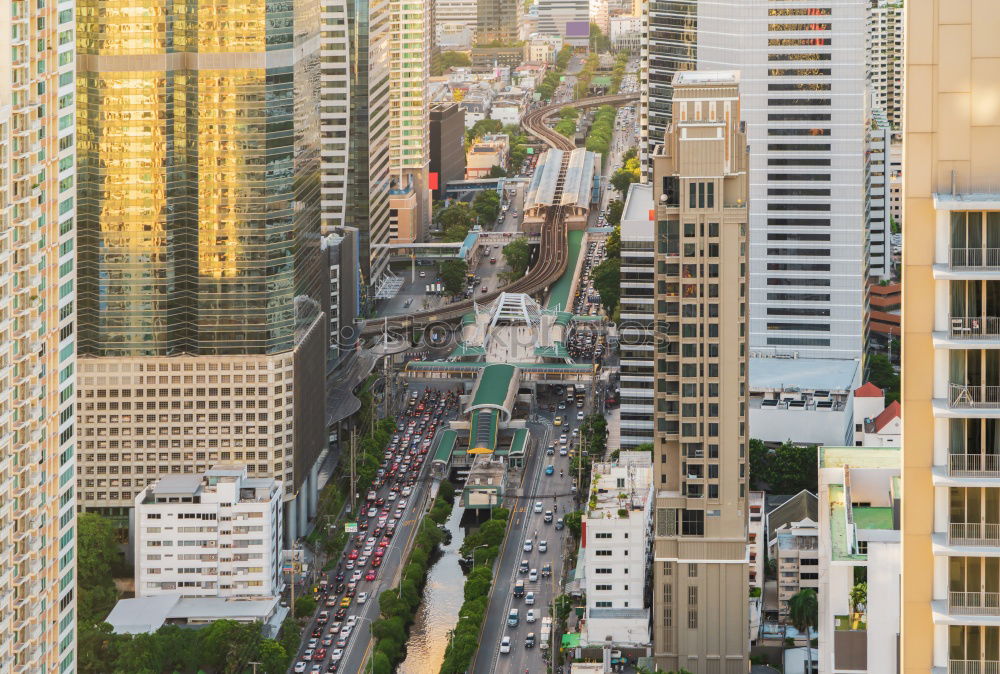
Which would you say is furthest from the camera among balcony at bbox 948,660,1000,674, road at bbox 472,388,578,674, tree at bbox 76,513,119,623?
tree at bbox 76,513,119,623

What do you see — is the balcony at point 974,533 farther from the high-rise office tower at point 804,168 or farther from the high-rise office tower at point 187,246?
the high-rise office tower at point 804,168

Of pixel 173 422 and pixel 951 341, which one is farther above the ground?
pixel 951 341

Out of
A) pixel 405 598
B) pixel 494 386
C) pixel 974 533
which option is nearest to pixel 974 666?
pixel 974 533

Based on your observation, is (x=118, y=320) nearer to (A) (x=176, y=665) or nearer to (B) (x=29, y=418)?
(A) (x=176, y=665)

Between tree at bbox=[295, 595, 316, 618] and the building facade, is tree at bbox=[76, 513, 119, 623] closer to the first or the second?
tree at bbox=[295, 595, 316, 618]

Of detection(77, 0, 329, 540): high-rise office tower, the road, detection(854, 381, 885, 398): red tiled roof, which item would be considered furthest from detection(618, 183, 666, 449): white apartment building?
detection(77, 0, 329, 540): high-rise office tower

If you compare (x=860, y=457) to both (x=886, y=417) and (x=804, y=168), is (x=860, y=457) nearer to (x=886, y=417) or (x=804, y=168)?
(x=886, y=417)
